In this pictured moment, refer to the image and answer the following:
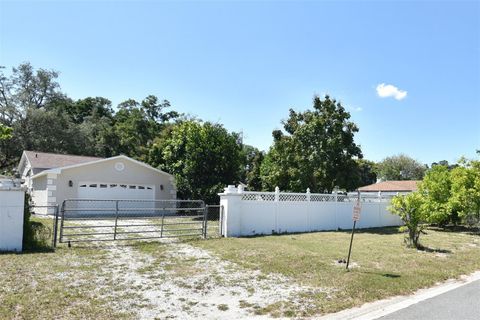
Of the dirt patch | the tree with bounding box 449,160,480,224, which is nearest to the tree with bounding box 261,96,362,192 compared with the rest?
the tree with bounding box 449,160,480,224

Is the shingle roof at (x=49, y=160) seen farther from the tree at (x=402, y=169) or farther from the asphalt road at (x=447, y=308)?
the tree at (x=402, y=169)

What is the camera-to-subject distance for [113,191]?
22750 millimetres

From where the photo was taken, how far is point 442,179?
20219 mm

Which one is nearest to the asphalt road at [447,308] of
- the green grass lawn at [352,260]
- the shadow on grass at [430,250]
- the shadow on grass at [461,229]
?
the green grass lawn at [352,260]

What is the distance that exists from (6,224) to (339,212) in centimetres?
1388

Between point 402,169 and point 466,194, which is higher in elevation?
point 402,169

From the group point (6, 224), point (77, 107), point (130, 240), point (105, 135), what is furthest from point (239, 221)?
point (77, 107)

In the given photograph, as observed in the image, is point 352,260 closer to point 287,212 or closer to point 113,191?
point 287,212

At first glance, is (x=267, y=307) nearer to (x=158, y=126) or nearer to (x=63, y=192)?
(x=63, y=192)

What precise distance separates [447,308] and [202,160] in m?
16.9

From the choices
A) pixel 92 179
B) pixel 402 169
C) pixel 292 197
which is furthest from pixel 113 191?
pixel 402 169

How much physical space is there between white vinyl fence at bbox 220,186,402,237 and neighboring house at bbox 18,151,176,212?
10289 mm

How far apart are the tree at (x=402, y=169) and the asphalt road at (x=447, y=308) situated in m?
67.6

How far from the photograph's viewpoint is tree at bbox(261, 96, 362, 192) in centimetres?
1945
